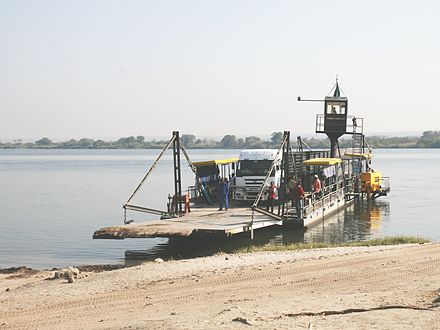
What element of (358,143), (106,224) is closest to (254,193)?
(106,224)

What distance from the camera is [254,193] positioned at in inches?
1289

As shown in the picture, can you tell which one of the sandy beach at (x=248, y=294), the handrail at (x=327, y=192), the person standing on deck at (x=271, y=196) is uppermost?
the person standing on deck at (x=271, y=196)

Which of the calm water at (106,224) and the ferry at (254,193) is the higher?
the ferry at (254,193)

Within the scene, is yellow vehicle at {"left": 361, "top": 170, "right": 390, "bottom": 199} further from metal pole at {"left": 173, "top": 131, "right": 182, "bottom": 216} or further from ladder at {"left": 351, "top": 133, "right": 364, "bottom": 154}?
metal pole at {"left": 173, "top": 131, "right": 182, "bottom": 216}

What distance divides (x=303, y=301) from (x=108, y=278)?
624cm

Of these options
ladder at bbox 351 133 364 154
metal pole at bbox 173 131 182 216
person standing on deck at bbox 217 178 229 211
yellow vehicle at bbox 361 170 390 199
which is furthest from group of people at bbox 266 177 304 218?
ladder at bbox 351 133 364 154

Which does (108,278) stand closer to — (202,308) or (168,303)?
(168,303)

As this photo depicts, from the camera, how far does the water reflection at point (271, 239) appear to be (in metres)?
24.7

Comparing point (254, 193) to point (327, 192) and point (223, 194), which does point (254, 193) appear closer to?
point (223, 194)

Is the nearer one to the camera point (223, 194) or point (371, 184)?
point (223, 194)

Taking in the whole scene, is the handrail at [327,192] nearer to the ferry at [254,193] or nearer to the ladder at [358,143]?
the ferry at [254,193]

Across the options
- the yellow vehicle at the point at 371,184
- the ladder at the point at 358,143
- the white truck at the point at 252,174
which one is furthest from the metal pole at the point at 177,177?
the ladder at the point at 358,143

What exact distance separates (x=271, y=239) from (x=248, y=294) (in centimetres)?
1354

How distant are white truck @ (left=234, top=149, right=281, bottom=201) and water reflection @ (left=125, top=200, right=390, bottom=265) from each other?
3.29m
